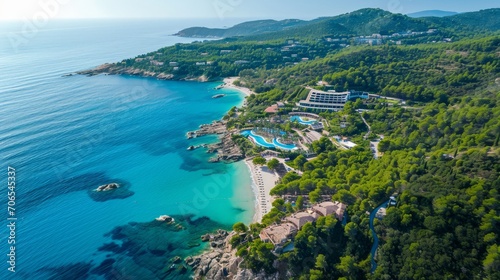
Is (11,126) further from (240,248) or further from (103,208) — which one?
(240,248)

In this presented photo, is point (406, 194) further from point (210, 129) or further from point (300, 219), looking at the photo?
point (210, 129)

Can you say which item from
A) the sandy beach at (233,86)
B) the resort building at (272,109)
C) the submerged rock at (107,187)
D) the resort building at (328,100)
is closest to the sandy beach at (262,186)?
the submerged rock at (107,187)

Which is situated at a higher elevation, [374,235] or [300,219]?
[300,219]

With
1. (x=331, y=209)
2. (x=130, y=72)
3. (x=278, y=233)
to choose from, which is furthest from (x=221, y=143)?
(x=130, y=72)

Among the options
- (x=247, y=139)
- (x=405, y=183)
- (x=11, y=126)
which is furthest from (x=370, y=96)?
(x=11, y=126)

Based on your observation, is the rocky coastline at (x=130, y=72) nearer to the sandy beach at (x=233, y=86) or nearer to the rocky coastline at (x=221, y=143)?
the sandy beach at (x=233, y=86)

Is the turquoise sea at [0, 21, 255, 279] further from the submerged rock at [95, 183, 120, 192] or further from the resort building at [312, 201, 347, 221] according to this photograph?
the resort building at [312, 201, 347, 221]
